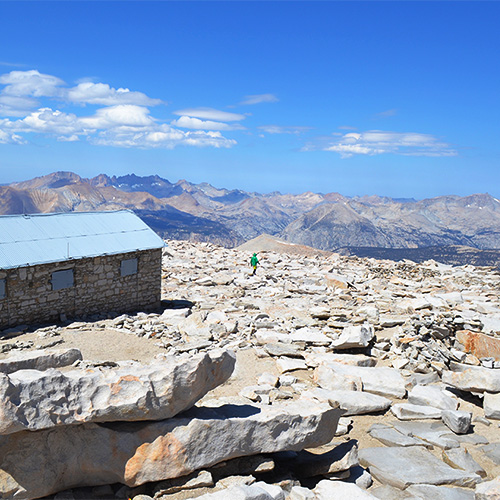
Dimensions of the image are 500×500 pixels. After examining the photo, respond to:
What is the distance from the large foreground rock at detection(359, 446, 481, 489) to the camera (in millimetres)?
6754

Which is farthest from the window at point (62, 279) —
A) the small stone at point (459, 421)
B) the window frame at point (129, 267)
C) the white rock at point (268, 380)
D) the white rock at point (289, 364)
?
the small stone at point (459, 421)

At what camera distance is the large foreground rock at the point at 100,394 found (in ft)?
16.8

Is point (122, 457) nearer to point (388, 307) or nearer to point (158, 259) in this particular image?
point (158, 259)

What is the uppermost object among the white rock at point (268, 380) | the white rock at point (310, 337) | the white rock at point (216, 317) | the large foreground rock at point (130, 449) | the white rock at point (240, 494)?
the large foreground rock at point (130, 449)

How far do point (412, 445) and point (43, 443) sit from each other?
19.3 feet

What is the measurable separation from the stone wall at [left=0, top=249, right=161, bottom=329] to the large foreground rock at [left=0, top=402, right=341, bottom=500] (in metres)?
9.14

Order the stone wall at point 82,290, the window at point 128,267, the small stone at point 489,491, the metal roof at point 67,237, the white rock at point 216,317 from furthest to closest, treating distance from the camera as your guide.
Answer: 1. the window at point 128,267
2. the white rock at point 216,317
3. the metal roof at point 67,237
4. the stone wall at point 82,290
5. the small stone at point 489,491

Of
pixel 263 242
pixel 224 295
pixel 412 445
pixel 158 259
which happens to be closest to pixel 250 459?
pixel 412 445

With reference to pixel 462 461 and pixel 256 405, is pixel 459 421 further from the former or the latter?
pixel 256 405

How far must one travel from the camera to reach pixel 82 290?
50.2 feet

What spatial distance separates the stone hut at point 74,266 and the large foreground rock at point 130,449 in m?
8.99

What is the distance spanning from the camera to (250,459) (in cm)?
643

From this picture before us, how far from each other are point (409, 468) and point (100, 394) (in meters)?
4.81

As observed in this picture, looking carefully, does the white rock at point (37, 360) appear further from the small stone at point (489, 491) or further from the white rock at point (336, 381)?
the small stone at point (489, 491)
